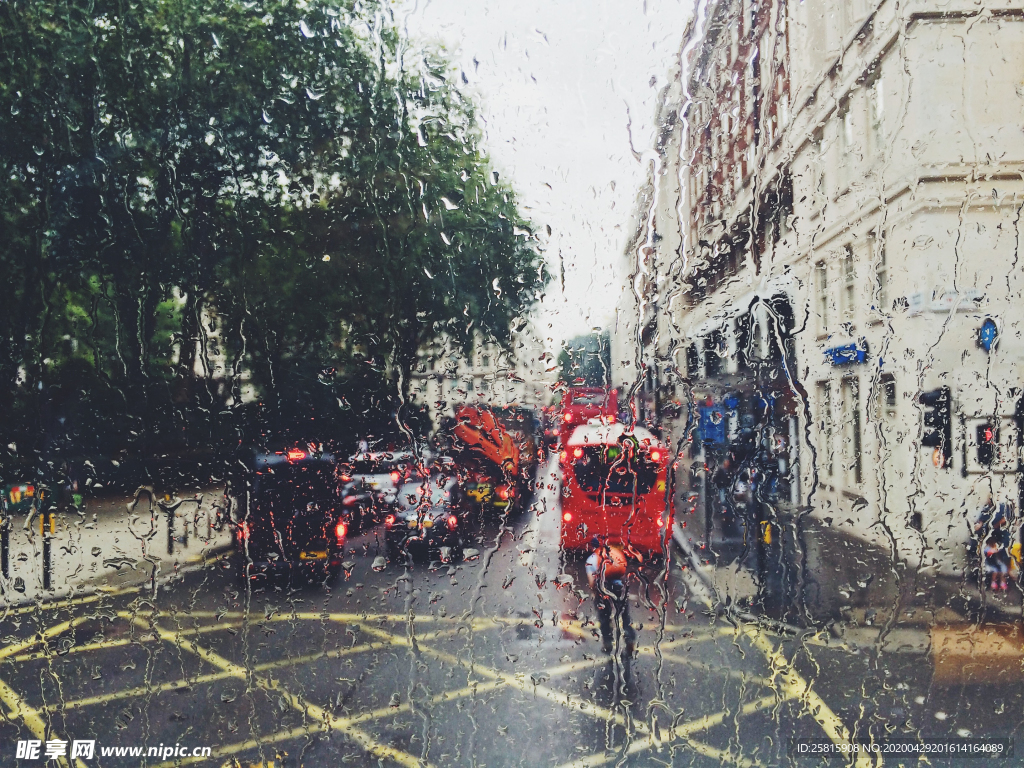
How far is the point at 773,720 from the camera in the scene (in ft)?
8.09

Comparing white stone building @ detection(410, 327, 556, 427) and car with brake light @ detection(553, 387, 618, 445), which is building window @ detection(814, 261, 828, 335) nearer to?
car with brake light @ detection(553, 387, 618, 445)

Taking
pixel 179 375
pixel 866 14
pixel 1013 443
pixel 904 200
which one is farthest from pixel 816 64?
pixel 179 375

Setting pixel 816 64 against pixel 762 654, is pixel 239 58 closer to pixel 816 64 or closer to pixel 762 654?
pixel 816 64

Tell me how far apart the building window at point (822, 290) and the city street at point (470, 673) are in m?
1.30

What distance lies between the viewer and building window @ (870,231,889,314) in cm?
258

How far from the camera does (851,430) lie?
269cm

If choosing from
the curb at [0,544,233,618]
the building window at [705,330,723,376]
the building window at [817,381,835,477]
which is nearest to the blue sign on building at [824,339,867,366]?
the building window at [817,381,835,477]

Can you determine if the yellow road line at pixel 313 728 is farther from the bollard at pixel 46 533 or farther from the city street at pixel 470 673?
the bollard at pixel 46 533

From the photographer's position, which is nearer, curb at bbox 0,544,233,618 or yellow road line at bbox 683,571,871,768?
yellow road line at bbox 683,571,871,768

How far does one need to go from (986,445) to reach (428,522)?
2.57 meters

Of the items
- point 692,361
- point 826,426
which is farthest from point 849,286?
point 692,361

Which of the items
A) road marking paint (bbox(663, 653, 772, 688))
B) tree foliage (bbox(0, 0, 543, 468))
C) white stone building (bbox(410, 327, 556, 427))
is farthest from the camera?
tree foliage (bbox(0, 0, 543, 468))

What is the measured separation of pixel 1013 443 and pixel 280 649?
341cm

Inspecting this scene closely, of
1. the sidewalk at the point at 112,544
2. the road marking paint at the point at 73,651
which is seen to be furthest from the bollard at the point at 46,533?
the road marking paint at the point at 73,651
